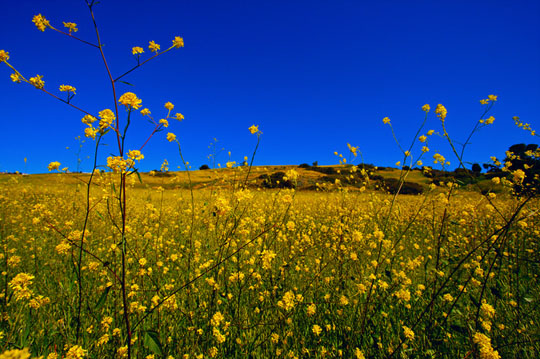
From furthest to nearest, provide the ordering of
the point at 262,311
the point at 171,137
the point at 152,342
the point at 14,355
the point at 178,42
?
the point at 262,311 < the point at 171,137 < the point at 178,42 < the point at 152,342 < the point at 14,355

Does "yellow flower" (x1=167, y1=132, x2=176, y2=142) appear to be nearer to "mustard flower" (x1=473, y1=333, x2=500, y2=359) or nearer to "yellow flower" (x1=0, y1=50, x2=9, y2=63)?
"yellow flower" (x1=0, y1=50, x2=9, y2=63)

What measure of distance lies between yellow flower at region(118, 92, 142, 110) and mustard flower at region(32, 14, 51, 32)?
68 centimetres

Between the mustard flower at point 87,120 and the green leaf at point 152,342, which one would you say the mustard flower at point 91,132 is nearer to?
the mustard flower at point 87,120

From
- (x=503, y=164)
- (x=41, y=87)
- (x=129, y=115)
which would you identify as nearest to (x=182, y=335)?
(x=129, y=115)

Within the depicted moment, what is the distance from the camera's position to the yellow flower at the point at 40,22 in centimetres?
139

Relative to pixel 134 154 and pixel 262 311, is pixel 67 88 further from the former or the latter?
pixel 262 311

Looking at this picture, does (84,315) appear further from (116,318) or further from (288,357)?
(288,357)

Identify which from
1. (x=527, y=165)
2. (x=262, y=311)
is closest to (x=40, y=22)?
(x=262, y=311)

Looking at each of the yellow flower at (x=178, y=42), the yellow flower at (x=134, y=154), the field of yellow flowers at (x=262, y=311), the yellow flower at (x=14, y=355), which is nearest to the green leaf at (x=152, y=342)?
the field of yellow flowers at (x=262, y=311)

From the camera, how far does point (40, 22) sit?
4.61 feet

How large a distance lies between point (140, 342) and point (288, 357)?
131 centimetres

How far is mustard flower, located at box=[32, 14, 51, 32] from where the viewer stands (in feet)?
4.57

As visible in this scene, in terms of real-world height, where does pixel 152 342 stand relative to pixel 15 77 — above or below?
below

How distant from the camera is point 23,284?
69.4 inches
